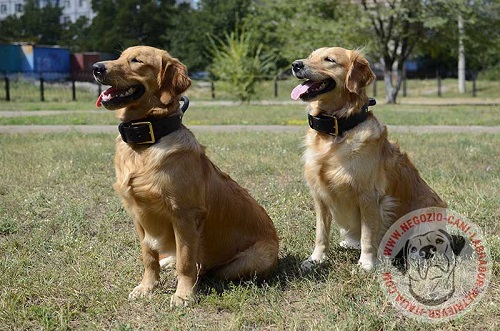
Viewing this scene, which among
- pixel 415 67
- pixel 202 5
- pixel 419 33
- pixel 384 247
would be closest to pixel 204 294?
pixel 384 247

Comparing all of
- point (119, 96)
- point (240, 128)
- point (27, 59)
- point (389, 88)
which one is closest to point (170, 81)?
point (119, 96)

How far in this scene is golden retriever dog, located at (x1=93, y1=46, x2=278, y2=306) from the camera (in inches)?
147

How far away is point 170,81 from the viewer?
152 inches

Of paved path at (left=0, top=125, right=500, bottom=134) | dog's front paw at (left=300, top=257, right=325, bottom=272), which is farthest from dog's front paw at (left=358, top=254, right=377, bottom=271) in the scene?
paved path at (left=0, top=125, right=500, bottom=134)

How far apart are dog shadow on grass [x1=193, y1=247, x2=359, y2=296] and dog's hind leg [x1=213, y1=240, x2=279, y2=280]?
0.05m

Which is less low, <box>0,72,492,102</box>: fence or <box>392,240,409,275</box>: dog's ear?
<box>0,72,492,102</box>: fence

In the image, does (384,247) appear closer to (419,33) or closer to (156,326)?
(156,326)

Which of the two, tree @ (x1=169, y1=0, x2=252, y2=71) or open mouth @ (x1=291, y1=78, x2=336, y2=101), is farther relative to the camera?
tree @ (x1=169, y1=0, x2=252, y2=71)

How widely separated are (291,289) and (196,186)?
0.99m

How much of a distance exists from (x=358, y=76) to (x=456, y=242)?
170 cm

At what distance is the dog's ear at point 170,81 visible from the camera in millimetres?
3861

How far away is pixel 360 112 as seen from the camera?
4461 mm

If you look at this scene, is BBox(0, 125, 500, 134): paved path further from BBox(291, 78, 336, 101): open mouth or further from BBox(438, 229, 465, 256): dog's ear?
BBox(291, 78, 336, 101): open mouth

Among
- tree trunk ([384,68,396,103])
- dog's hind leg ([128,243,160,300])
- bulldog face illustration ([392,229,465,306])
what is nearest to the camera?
bulldog face illustration ([392,229,465,306])
